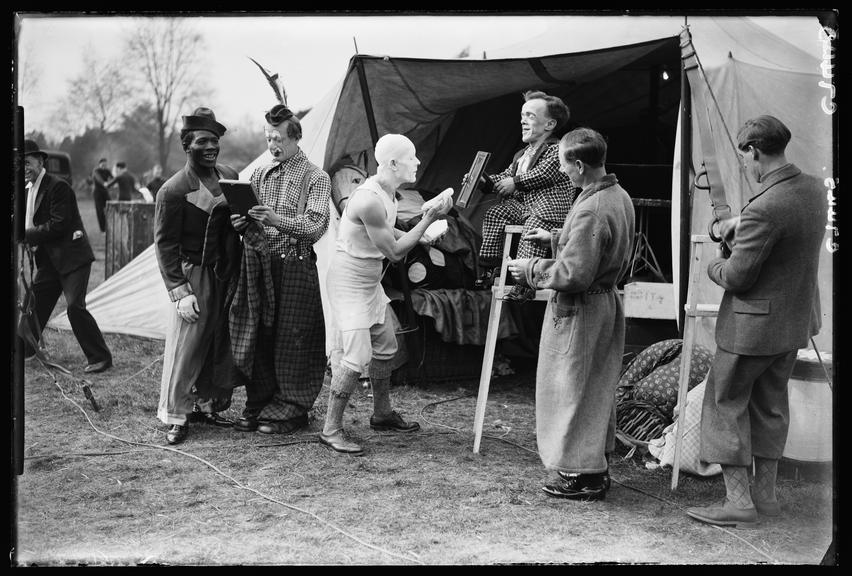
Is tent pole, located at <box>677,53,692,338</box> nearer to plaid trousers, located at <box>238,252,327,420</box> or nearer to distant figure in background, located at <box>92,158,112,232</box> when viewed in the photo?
plaid trousers, located at <box>238,252,327,420</box>

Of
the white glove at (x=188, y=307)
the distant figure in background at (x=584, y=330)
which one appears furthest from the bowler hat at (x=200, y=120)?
the distant figure in background at (x=584, y=330)

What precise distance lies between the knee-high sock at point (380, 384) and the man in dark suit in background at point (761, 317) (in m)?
1.84

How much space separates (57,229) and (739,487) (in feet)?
16.3

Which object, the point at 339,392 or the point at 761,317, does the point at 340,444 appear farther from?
the point at 761,317

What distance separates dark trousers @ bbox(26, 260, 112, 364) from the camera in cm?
637

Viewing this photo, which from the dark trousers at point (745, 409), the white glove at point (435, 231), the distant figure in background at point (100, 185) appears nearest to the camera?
the dark trousers at point (745, 409)

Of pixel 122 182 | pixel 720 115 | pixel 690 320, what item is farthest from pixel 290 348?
pixel 122 182

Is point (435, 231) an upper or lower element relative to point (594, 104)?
lower

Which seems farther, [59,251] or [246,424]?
[59,251]

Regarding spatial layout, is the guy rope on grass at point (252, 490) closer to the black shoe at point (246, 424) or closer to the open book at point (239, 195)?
the black shoe at point (246, 424)

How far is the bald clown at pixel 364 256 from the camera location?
4.21 metres

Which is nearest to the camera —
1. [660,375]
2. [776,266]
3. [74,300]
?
[776,266]

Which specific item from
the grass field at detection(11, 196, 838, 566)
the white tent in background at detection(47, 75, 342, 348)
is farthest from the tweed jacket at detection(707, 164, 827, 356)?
the white tent in background at detection(47, 75, 342, 348)

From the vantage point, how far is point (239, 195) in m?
4.21
